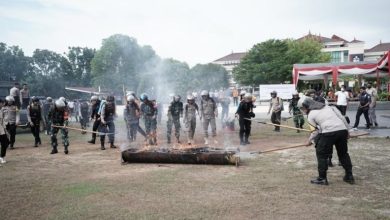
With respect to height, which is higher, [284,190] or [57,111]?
[57,111]

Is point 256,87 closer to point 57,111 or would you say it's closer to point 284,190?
point 57,111

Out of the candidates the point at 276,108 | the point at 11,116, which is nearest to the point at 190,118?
the point at 276,108

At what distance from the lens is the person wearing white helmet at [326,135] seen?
255 inches

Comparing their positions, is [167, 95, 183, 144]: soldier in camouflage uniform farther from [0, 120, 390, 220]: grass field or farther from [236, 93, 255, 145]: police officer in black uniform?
[0, 120, 390, 220]: grass field

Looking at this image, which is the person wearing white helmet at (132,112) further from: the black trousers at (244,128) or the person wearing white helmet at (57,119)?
the black trousers at (244,128)

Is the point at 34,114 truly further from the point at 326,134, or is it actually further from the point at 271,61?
the point at 271,61

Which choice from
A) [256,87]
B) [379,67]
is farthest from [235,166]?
[256,87]

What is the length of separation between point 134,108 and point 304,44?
49486 mm

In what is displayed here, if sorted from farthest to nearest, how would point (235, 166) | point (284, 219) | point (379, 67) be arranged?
point (379, 67) → point (235, 166) → point (284, 219)

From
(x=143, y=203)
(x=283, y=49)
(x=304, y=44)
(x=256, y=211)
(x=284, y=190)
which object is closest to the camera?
(x=256, y=211)

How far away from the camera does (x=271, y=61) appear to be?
166 feet

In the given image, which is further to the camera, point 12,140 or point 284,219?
point 12,140

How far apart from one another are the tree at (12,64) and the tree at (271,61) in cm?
3784

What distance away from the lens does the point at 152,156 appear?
8.84 m
